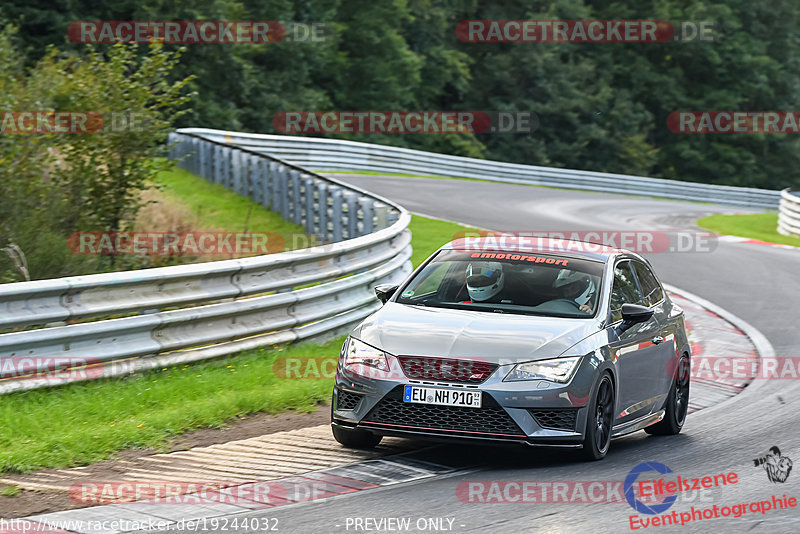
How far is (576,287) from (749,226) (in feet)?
88.5

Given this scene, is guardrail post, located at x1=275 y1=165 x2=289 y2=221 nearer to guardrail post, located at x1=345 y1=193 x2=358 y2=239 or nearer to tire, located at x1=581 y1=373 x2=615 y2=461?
guardrail post, located at x1=345 y1=193 x2=358 y2=239

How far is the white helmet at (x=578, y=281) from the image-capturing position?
8.62 meters

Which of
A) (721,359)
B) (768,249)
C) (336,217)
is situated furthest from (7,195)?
(768,249)

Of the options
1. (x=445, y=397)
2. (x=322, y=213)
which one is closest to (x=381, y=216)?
(x=322, y=213)

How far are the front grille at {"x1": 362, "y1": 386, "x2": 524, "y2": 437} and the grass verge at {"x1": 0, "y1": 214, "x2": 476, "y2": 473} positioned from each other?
172cm

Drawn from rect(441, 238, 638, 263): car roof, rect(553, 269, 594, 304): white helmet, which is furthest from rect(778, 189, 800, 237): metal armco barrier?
rect(553, 269, 594, 304): white helmet

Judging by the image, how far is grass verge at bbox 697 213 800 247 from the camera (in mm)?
29969

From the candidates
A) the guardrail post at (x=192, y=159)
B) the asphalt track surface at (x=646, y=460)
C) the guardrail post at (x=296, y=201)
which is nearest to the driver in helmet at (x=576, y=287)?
the asphalt track surface at (x=646, y=460)

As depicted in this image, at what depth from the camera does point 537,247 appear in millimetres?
9242

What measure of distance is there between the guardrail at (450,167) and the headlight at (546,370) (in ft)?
76.6

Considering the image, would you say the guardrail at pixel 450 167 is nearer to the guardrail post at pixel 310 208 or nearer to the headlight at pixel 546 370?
the guardrail post at pixel 310 208

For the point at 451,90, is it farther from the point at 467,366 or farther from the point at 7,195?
the point at 467,366

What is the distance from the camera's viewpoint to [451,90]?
63062mm

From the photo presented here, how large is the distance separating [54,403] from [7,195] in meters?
5.38
